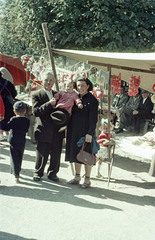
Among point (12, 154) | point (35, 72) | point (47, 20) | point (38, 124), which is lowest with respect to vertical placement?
point (12, 154)

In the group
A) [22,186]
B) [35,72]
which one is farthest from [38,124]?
[35,72]

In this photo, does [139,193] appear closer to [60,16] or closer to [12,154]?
[12,154]

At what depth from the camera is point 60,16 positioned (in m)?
11.8

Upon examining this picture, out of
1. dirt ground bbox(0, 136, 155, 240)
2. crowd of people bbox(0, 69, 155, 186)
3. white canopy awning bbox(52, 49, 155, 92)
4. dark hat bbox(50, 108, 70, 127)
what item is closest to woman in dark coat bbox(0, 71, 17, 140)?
dirt ground bbox(0, 136, 155, 240)

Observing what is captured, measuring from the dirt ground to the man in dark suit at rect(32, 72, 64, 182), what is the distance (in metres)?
0.40

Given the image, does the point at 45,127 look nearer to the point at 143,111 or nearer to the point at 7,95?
the point at 7,95

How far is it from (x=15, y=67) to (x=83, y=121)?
6926 millimetres

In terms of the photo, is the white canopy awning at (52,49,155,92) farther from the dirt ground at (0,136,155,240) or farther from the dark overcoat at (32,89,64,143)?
the dirt ground at (0,136,155,240)

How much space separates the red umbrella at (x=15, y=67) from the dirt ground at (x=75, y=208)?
5.41m

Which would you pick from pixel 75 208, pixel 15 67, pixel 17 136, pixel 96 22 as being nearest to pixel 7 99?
pixel 17 136

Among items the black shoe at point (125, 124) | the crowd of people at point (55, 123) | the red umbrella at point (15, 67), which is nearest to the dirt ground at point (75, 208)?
the crowd of people at point (55, 123)

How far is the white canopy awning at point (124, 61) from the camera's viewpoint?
4.26 meters

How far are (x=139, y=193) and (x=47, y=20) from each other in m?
9.77

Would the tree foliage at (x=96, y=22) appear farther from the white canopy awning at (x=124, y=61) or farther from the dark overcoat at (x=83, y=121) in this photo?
the dark overcoat at (x=83, y=121)
